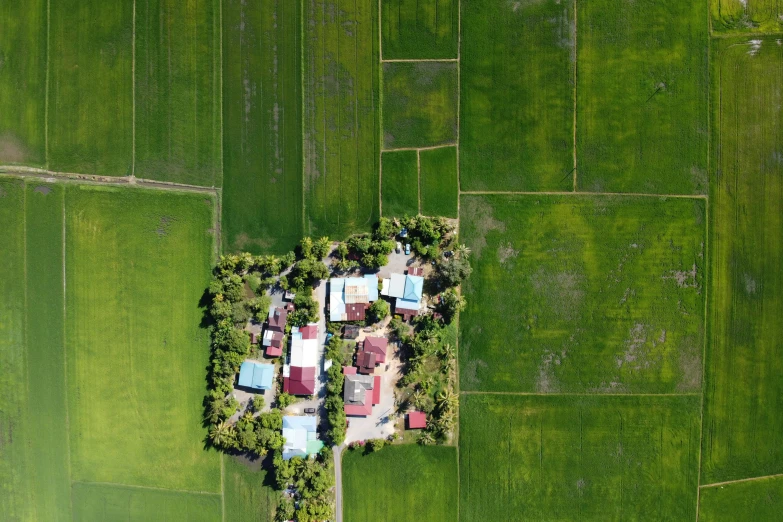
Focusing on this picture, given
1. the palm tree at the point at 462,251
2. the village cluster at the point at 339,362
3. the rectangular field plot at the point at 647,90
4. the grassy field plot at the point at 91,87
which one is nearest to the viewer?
the palm tree at the point at 462,251

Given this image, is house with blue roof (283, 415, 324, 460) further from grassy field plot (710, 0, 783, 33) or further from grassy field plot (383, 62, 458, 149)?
grassy field plot (710, 0, 783, 33)

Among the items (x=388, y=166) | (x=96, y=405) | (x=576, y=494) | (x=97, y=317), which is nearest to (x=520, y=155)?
(x=388, y=166)

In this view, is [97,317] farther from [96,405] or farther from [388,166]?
[388,166]

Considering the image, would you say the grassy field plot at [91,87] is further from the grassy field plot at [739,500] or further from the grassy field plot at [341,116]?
the grassy field plot at [739,500]

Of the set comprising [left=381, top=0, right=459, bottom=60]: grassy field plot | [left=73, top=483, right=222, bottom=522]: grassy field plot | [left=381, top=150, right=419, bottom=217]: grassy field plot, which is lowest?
[left=73, top=483, right=222, bottom=522]: grassy field plot

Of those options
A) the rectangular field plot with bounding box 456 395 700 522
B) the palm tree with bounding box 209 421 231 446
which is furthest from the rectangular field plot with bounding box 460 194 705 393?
the palm tree with bounding box 209 421 231 446

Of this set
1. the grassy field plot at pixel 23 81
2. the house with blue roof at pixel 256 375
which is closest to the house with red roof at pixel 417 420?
the house with blue roof at pixel 256 375

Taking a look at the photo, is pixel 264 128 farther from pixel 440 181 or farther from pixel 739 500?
pixel 739 500

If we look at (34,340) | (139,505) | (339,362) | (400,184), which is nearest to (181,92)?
(400,184)
